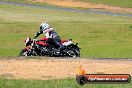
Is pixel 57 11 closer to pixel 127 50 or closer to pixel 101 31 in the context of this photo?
Answer: pixel 101 31

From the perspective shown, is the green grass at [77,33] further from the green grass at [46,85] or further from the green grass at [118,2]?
the green grass at [46,85]

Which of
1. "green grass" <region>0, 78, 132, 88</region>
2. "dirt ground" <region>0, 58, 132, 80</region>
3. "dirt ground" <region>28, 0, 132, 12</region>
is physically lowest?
"dirt ground" <region>28, 0, 132, 12</region>

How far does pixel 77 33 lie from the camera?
39.0 m

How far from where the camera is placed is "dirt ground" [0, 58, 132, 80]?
1427 centimetres

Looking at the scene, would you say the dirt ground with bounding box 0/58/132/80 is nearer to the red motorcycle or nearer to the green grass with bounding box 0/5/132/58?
the red motorcycle

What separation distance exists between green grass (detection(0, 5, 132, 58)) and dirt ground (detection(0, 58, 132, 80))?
7.13 metres

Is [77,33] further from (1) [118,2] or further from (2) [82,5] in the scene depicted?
(1) [118,2]

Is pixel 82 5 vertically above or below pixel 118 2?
below

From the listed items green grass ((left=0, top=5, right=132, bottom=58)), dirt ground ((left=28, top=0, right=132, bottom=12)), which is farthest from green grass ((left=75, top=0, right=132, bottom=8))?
green grass ((left=0, top=5, right=132, bottom=58))

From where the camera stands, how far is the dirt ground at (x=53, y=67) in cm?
1427

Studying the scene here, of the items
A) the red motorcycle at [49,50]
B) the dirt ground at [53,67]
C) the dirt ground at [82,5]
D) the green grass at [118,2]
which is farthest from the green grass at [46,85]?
the green grass at [118,2]

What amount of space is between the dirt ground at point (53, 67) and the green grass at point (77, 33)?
7132 millimetres

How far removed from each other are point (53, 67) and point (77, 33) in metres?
23.3

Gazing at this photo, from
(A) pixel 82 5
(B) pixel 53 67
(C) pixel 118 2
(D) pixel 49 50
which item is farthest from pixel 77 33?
(C) pixel 118 2
